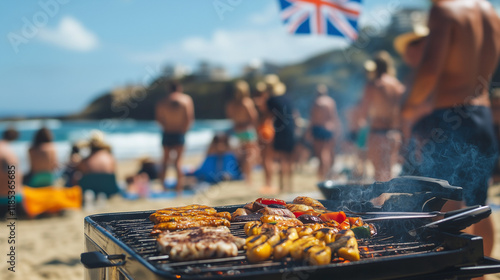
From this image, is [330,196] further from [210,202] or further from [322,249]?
[210,202]

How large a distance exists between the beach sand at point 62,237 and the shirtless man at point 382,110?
68.7 inches

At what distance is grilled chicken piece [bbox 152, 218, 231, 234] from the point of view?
2123 mm

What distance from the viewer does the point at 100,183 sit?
8.20 m

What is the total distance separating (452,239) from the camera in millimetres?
1881

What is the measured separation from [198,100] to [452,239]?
78877 millimetres

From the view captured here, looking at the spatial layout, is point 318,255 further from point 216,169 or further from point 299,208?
point 216,169

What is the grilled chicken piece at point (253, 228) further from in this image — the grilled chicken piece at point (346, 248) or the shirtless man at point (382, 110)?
the shirtless man at point (382, 110)

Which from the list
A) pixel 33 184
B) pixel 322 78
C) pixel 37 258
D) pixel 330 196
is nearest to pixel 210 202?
pixel 33 184

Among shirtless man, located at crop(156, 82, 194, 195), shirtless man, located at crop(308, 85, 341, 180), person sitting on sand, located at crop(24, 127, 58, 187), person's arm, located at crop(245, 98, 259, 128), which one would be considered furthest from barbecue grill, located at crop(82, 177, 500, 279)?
person's arm, located at crop(245, 98, 259, 128)

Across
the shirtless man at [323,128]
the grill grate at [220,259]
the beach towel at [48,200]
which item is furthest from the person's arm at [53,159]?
the grill grate at [220,259]

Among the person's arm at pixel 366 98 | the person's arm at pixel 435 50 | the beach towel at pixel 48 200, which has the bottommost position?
the beach towel at pixel 48 200

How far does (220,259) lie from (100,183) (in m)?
7.00

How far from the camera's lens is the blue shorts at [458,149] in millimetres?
2928

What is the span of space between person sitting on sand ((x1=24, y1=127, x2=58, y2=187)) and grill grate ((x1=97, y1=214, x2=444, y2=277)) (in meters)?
6.48
